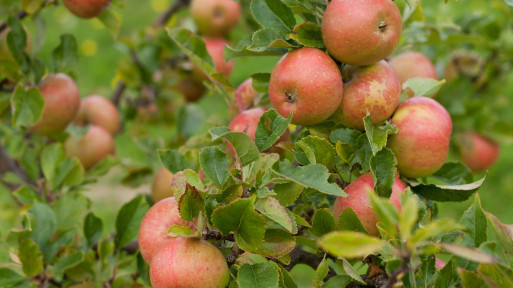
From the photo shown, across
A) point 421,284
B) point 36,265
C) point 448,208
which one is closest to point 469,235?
point 421,284

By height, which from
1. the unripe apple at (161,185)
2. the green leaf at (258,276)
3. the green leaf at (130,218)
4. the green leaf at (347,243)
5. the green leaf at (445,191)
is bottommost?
the unripe apple at (161,185)

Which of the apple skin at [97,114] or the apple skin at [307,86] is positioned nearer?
the apple skin at [307,86]

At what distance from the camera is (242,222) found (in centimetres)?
77

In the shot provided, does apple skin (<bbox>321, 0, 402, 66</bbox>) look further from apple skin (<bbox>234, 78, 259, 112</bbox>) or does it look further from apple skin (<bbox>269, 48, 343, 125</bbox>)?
apple skin (<bbox>234, 78, 259, 112</bbox>)

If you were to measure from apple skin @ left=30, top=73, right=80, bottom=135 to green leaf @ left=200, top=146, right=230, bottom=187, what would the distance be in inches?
24.8

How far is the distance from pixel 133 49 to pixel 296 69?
1.17 m

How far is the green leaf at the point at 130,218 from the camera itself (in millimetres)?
1136

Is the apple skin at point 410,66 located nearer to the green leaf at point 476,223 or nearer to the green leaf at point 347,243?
the green leaf at point 476,223

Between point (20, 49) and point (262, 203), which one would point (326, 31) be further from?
point (20, 49)

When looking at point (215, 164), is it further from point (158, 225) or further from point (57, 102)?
point (57, 102)

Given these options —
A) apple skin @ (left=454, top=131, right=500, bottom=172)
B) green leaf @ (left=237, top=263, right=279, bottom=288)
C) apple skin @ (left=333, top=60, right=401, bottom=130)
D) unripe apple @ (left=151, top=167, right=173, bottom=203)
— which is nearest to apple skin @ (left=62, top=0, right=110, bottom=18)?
unripe apple @ (left=151, top=167, right=173, bottom=203)

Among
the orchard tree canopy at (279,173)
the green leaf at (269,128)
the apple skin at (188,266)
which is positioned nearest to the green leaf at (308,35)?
the orchard tree canopy at (279,173)

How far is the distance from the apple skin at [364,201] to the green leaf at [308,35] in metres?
0.22

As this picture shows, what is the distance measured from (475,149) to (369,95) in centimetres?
118
